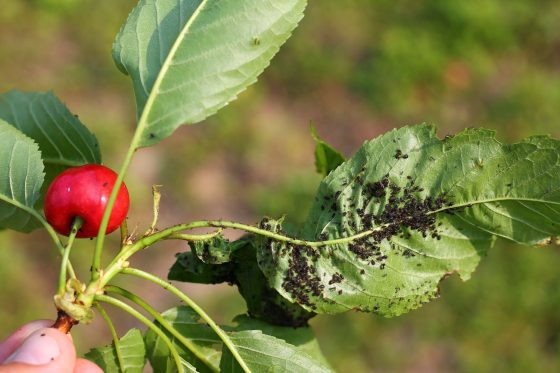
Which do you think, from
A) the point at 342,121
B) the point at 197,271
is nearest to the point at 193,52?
the point at 197,271

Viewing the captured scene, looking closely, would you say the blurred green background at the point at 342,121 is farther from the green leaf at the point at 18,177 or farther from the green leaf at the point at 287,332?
the green leaf at the point at 18,177

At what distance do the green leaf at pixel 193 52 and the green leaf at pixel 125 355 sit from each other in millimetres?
520

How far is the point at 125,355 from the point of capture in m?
1.77

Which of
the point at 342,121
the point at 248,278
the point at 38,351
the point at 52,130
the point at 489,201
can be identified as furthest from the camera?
the point at 342,121

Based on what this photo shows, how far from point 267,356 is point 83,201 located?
602 millimetres

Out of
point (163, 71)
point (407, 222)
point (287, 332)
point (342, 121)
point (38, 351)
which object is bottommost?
point (342, 121)

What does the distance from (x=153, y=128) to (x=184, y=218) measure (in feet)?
7.91

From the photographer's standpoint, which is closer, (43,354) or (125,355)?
(43,354)

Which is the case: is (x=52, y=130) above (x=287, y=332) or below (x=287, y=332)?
above

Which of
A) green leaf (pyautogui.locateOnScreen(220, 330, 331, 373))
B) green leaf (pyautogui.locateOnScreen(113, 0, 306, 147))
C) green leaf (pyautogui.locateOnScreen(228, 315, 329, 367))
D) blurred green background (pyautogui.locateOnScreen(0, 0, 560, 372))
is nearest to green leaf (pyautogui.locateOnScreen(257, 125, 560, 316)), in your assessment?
green leaf (pyautogui.locateOnScreen(220, 330, 331, 373))

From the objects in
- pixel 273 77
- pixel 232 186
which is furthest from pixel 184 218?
pixel 273 77

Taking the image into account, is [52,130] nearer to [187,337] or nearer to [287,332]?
[187,337]

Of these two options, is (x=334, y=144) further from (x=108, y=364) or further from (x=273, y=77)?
(x=108, y=364)

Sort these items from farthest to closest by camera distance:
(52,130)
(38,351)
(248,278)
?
(52,130)
(248,278)
(38,351)
